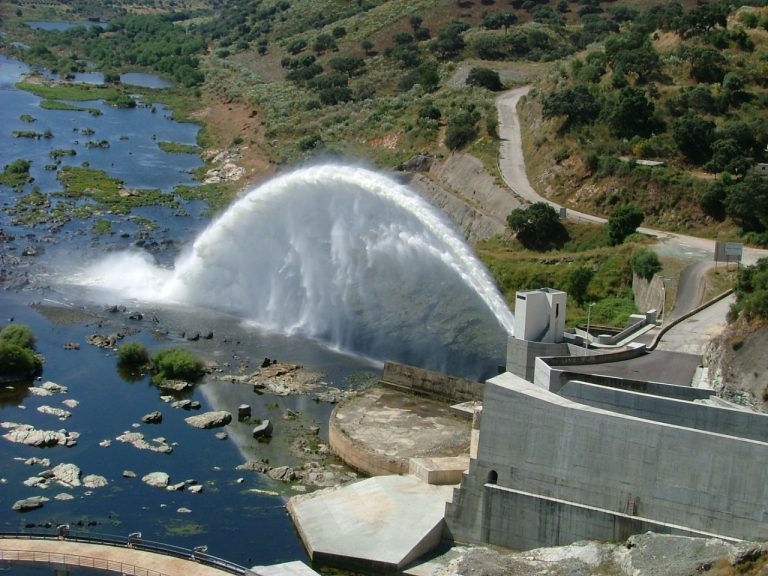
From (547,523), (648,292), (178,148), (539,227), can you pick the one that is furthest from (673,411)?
(178,148)

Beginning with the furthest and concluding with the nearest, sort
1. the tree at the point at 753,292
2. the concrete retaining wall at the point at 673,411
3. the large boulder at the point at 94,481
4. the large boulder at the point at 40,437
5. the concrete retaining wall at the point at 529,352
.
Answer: the large boulder at the point at 40,437, the tree at the point at 753,292, the concrete retaining wall at the point at 529,352, the large boulder at the point at 94,481, the concrete retaining wall at the point at 673,411

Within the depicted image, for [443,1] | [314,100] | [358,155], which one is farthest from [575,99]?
[443,1]

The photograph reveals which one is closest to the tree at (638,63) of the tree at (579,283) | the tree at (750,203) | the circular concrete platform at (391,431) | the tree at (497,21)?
the tree at (750,203)

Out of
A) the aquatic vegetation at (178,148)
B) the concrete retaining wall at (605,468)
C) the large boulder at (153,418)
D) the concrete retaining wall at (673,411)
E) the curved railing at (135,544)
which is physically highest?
the aquatic vegetation at (178,148)

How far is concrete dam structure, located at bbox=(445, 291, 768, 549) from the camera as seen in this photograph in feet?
116

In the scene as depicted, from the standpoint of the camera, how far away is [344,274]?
68.9 m

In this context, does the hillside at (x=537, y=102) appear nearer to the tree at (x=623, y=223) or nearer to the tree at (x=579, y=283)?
the tree at (x=579, y=283)

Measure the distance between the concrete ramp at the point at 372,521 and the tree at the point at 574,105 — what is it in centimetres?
4676

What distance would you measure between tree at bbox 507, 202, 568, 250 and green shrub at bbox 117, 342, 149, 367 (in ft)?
87.9

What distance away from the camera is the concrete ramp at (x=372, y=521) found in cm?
3816

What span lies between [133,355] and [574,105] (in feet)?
133

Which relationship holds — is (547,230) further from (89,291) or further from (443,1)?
(443,1)

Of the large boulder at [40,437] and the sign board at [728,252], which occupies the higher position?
the sign board at [728,252]

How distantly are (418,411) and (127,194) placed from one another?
56000mm
